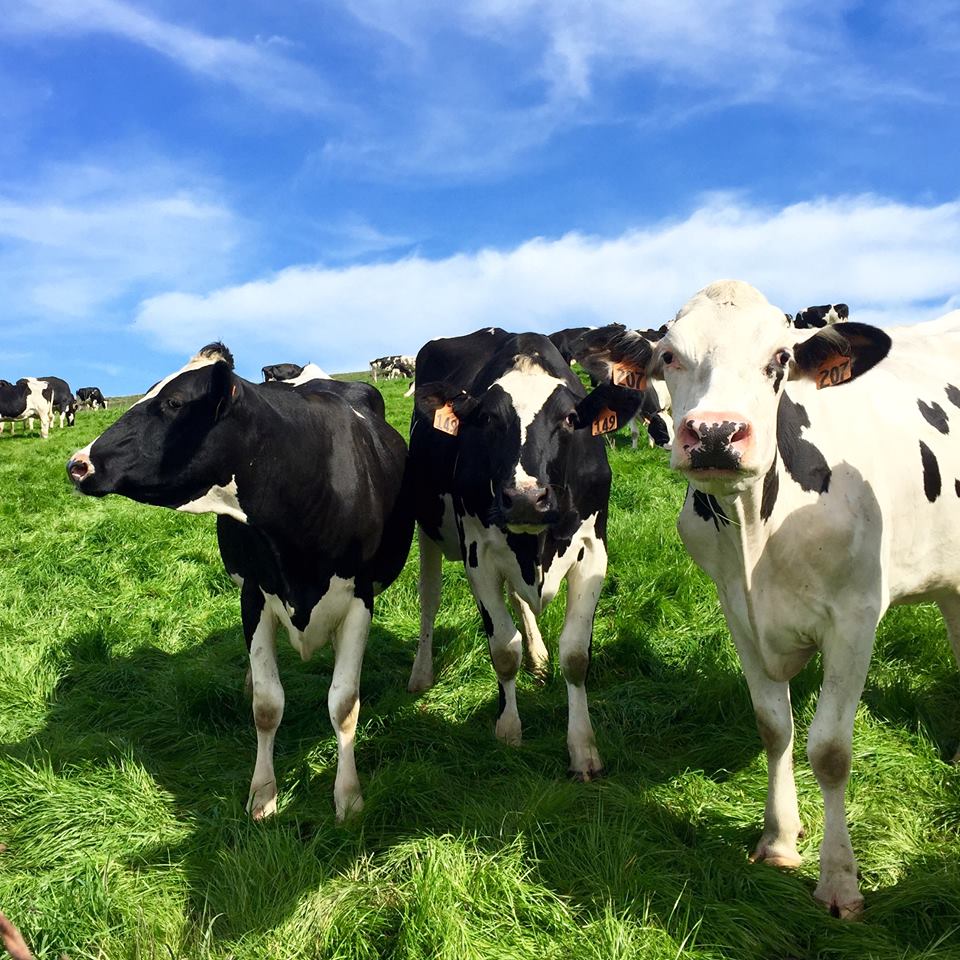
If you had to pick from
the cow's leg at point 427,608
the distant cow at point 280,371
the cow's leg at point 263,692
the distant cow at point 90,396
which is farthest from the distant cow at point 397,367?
the cow's leg at point 263,692

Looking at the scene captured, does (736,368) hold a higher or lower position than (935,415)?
higher

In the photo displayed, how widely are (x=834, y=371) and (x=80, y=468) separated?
10.8 ft

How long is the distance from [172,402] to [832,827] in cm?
346

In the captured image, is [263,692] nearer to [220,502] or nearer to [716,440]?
[220,502]

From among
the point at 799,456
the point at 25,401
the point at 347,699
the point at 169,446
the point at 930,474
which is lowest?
the point at 347,699

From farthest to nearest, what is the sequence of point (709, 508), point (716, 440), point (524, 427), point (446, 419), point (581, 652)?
point (446, 419), point (581, 652), point (524, 427), point (709, 508), point (716, 440)

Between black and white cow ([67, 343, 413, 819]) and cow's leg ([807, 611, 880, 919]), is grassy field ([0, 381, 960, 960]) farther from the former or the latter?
black and white cow ([67, 343, 413, 819])

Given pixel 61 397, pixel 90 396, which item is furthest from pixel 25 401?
pixel 90 396

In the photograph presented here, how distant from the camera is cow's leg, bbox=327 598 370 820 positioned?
4609mm

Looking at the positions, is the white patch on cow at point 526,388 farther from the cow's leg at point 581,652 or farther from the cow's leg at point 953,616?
the cow's leg at point 953,616

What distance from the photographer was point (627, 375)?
159 inches

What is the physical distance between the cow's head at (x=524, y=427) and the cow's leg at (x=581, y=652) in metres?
0.31

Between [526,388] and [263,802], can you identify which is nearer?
[263,802]

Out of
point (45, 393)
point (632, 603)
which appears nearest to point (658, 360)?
point (632, 603)
